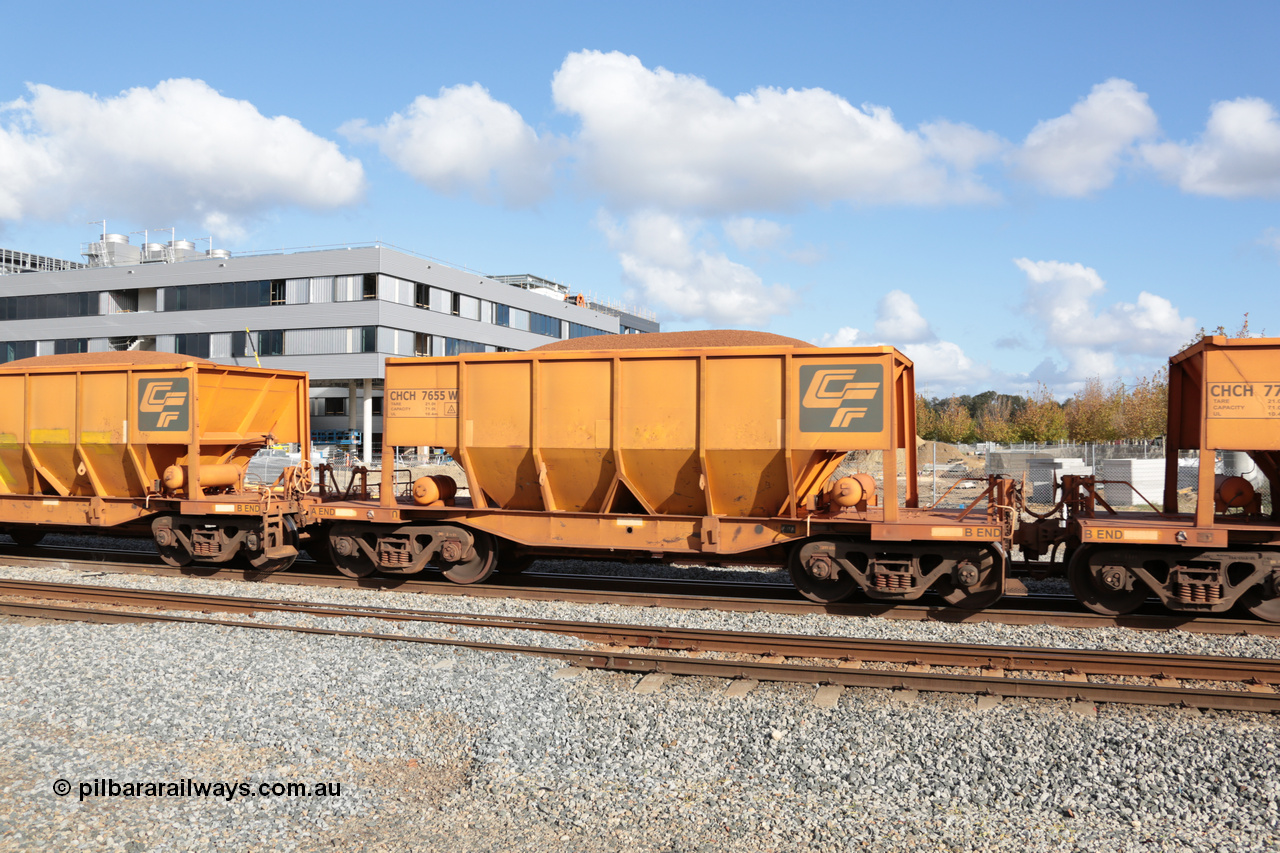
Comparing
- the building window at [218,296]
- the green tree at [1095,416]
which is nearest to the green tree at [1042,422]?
the green tree at [1095,416]

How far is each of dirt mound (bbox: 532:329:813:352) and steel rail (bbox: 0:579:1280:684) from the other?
3724mm

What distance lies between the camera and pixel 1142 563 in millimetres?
9562

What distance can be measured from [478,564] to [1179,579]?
8894 millimetres

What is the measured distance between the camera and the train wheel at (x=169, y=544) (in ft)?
42.8

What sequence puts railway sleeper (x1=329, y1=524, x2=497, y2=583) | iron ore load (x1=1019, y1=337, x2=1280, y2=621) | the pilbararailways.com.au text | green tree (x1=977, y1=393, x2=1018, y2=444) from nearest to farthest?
1. the pilbararailways.com.au text
2. iron ore load (x1=1019, y1=337, x2=1280, y2=621)
3. railway sleeper (x1=329, y1=524, x2=497, y2=583)
4. green tree (x1=977, y1=393, x2=1018, y2=444)

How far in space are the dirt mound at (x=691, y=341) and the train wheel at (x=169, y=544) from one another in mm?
6920

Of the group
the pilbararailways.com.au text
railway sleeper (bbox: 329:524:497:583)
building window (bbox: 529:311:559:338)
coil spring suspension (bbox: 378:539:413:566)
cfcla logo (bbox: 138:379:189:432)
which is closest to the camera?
the pilbararailways.com.au text

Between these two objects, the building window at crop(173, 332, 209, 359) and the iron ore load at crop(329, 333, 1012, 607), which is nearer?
the iron ore load at crop(329, 333, 1012, 607)

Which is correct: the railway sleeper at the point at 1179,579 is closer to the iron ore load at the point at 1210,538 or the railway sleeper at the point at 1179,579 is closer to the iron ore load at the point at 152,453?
the iron ore load at the point at 1210,538

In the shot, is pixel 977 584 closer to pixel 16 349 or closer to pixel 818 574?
pixel 818 574

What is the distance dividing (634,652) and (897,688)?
273 centimetres

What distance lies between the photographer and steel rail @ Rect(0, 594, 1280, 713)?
6.93 meters

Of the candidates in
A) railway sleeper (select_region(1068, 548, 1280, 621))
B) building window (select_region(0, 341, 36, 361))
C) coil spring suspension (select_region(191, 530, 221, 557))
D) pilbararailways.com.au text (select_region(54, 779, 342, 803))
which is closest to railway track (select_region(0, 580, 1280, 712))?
railway sleeper (select_region(1068, 548, 1280, 621))

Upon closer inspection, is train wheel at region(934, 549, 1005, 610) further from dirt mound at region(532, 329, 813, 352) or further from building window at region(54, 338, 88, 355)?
building window at region(54, 338, 88, 355)
